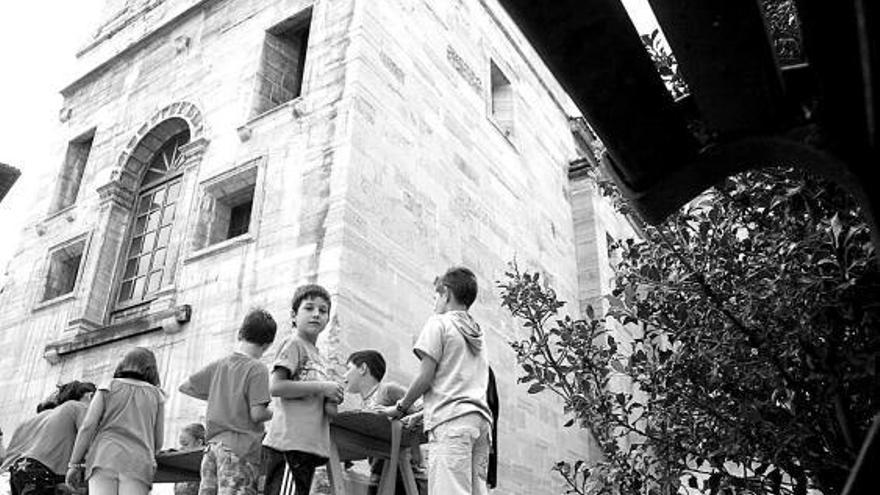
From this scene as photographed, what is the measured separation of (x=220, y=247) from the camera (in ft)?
30.5

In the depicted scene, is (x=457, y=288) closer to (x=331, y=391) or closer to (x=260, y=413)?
(x=331, y=391)

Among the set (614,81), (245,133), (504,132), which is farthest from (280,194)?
(614,81)

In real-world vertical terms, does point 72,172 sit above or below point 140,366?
above

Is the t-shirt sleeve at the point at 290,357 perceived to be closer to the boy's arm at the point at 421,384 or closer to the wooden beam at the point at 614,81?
the boy's arm at the point at 421,384

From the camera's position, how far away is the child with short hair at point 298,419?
4.20 meters

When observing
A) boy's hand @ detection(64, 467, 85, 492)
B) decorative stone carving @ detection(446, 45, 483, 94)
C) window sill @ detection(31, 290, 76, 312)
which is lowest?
boy's hand @ detection(64, 467, 85, 492)

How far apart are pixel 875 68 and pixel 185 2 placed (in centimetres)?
1285

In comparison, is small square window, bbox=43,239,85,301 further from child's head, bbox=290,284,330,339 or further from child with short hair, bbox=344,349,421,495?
child's head, bbox=290,284,330,339

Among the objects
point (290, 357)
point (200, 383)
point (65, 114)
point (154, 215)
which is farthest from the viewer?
point (65, 114)

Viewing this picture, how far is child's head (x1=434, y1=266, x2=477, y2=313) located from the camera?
446 centimetres

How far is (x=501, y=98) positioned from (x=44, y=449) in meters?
10.2

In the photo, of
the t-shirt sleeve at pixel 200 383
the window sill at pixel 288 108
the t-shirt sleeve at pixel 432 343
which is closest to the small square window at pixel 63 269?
the window sill at pixel 288 108

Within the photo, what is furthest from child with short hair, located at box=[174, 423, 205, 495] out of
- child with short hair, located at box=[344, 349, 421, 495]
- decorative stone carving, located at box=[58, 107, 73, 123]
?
decorative stone carving, located at box=[58, 107, 73, 123]

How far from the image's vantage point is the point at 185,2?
41.2 feet
